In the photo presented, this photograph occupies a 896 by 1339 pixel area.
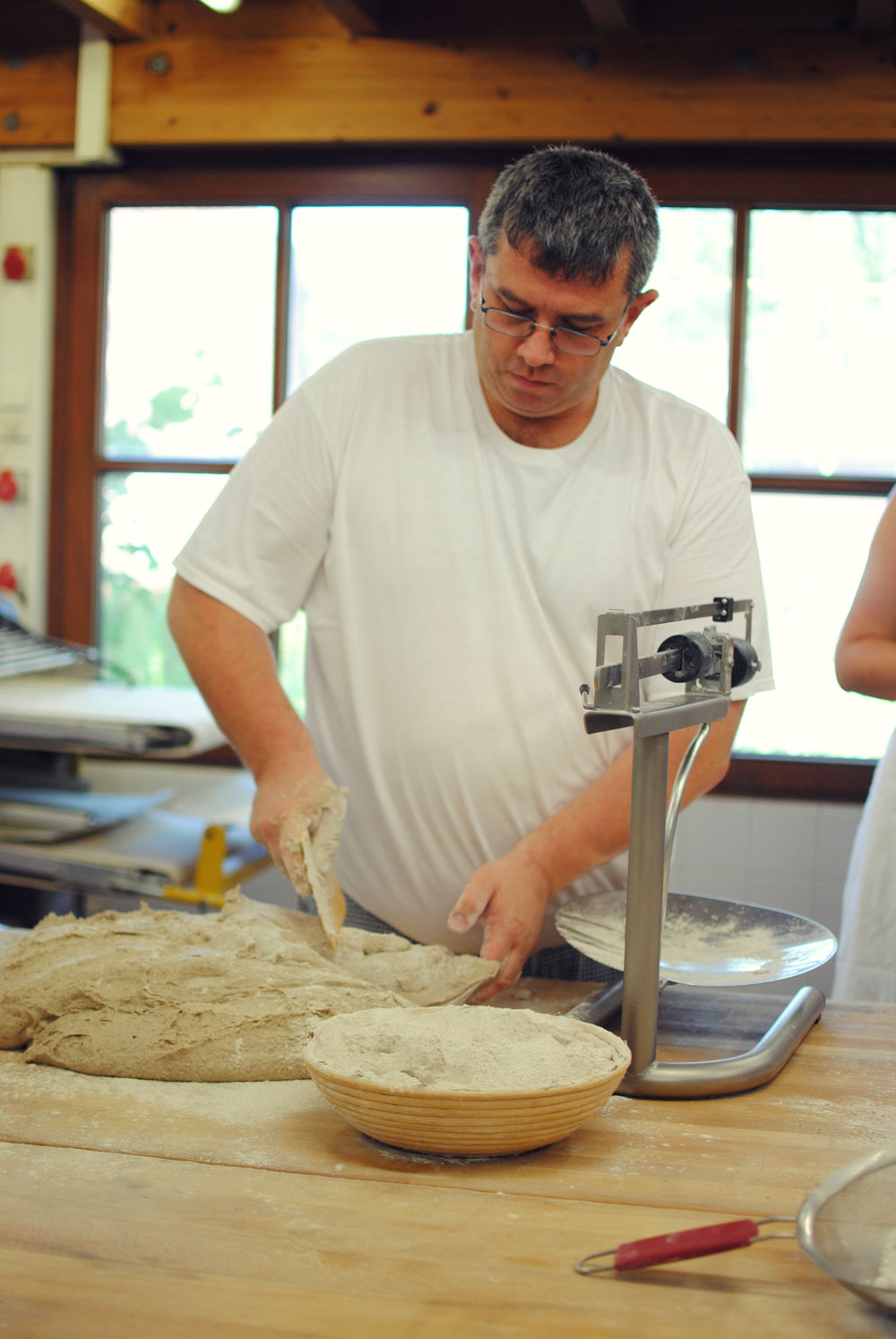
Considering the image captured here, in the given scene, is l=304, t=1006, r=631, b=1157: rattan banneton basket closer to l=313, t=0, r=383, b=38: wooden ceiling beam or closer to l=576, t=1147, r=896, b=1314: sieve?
l=576, t=1147, r=896, b=1314: sieve

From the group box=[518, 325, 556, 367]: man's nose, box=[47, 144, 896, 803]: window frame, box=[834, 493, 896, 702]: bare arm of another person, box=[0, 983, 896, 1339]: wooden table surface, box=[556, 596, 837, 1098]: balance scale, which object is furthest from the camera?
box=[47, 144, 896, 803]: window frame

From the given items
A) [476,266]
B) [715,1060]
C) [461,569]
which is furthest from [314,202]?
[715,1060]

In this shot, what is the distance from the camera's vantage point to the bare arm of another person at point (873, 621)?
6.59ft

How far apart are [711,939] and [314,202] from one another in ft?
9.11

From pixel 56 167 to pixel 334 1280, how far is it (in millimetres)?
3632

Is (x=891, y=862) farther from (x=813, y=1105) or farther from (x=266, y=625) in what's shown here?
(x=266, y=625)

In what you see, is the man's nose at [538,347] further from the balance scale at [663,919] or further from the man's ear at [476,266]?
the balance scale at [663,919]

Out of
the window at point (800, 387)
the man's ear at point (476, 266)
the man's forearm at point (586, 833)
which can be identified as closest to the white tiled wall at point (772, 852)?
the window at point (800, 387)

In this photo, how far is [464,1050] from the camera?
1124 millimetres

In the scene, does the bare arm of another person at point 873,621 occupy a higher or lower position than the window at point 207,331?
lower

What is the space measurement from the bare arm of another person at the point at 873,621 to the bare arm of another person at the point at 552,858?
368 millimetres

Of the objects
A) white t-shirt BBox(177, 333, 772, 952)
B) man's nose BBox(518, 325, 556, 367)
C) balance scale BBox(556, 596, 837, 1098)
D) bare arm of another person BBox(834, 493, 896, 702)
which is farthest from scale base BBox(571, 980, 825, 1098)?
man's nose BBox(518, 325, 556, 367)

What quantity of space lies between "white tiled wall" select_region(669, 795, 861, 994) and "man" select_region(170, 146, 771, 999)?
164 centimetres

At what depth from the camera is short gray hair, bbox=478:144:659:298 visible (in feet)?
5.02
